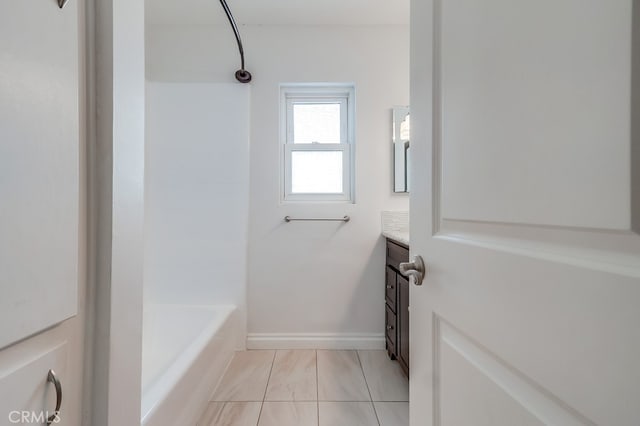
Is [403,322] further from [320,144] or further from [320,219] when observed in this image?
[320,144]

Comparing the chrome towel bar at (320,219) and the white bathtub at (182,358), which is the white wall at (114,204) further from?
the chrome towel bar at (320,219)

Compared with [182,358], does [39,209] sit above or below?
above

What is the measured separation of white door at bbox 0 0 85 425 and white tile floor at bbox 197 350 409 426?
111cm

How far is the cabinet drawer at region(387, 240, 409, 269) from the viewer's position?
5.27ft

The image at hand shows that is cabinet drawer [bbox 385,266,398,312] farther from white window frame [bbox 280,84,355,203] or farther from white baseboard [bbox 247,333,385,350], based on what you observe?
white window frame [bbox 280,84,355,203]

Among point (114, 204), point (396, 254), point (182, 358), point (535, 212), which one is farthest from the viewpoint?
point (396, 254)

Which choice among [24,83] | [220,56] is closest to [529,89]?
[24,83]

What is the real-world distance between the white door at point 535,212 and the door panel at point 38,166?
29.0 inches

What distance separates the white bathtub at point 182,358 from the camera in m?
1.06

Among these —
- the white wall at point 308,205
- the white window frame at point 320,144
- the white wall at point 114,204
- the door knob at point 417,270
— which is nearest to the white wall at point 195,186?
the white wall at point 308,205

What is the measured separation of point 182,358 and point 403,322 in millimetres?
1204

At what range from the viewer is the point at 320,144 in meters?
2.20

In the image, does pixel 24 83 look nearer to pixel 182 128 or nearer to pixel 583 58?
pixel 583 58

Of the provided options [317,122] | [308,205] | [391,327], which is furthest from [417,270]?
[317,122]
